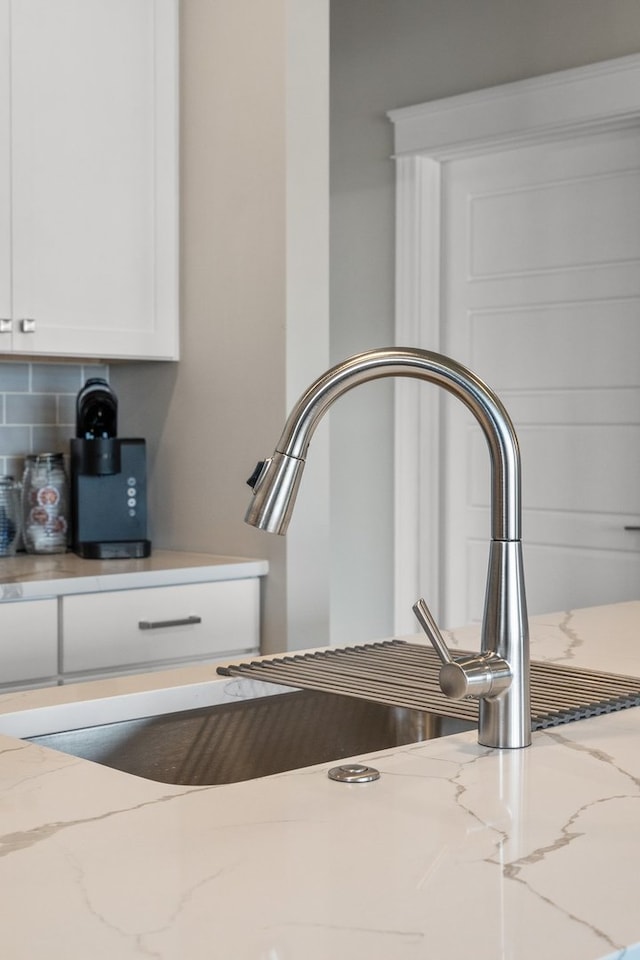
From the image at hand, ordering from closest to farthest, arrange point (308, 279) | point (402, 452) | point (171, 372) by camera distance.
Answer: point (308, 279) → point (171, 372) → point (402, 452)

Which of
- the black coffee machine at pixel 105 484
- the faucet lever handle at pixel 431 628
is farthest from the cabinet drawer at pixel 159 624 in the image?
the faucet lever handle at pixel 431 628

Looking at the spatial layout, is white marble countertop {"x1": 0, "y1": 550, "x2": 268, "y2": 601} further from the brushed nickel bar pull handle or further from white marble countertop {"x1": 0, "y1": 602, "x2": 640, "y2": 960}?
white marble countertop {"x1": 0, "y1": 602, "x2": 640, "y2": 960}

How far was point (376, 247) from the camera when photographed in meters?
4.20


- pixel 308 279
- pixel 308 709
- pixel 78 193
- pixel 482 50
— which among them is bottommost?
pixel 308 709

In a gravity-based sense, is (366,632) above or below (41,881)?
below

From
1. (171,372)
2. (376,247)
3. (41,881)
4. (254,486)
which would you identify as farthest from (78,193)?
(41,881)

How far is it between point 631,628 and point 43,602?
1229 mm

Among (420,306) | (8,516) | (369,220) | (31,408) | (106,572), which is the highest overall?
(369,220)

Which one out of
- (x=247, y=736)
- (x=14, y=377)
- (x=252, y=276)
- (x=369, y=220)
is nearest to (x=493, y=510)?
(x=247, y=736)

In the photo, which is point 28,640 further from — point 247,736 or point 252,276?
point 247,736

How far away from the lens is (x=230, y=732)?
1.45 metres

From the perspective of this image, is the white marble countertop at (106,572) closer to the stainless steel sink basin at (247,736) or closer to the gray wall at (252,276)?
the gray wall at (252,276)

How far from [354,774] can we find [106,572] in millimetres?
1690

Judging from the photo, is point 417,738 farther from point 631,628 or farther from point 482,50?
point 482,50
